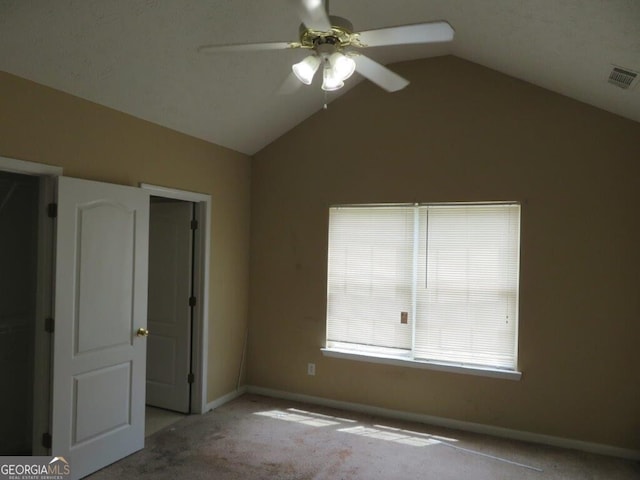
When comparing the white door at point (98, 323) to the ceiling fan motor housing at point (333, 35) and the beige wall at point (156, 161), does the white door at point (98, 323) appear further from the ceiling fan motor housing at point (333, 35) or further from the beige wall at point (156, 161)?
the ceiling fan motor housing at point (333, 35)

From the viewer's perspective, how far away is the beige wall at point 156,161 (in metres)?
2.67

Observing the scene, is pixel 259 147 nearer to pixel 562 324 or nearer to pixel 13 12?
pixel 13 12

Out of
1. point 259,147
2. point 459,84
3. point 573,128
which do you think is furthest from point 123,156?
point 573,128

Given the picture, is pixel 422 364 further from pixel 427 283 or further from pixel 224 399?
pixel 224 399

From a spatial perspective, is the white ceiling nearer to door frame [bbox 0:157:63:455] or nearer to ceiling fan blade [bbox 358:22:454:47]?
door frame [bbox 0:157:63:455]

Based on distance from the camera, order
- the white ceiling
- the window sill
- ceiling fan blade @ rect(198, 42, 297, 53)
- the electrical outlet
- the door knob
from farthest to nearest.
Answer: the electrical outlet
the window sill
the door knob
the white ceiling
ceiling fan blade @ rect(198, 42, 297, 53)

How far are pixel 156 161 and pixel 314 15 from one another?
7.53 feet

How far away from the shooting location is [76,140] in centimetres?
295

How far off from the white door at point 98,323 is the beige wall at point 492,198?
5.33 feet

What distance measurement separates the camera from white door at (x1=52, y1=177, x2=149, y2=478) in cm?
279

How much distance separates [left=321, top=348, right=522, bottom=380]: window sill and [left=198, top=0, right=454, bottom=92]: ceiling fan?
2590 mm

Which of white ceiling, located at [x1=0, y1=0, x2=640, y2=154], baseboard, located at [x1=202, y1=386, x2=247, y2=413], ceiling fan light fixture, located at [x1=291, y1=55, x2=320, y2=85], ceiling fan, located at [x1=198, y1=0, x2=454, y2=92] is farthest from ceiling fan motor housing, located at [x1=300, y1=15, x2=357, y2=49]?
baseboard, located at [x1=202, y1=386, x2=247, y2=413]


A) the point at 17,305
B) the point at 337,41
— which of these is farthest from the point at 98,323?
the point at 337,41

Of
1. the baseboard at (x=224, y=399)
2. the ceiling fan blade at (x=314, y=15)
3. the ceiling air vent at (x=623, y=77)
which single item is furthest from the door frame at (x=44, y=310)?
the ceiling air vent at (x=623, y=77)
